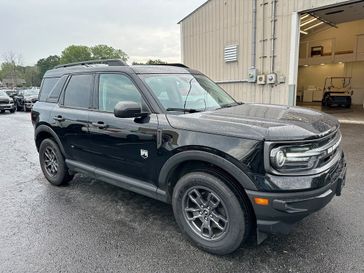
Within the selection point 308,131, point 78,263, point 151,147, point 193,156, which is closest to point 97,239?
point 78,263

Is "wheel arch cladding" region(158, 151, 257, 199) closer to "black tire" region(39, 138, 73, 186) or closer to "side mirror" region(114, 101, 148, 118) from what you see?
"side mirror" region(114, 101, 148, 118)

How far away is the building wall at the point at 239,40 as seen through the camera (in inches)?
374

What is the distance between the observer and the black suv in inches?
88.0

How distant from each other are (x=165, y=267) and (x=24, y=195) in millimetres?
2858

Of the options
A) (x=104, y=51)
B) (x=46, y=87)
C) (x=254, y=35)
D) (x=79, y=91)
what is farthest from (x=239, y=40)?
(x=104, y=51)

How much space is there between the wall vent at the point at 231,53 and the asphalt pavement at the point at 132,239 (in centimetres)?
764

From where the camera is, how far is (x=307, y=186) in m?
2.22

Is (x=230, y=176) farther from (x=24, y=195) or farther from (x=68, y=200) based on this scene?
(x=24, y=195)

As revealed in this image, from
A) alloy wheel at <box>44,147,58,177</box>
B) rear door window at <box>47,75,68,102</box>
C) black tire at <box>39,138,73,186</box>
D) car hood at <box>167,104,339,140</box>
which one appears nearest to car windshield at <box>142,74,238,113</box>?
car hood at <box>167,104,339,140</box>

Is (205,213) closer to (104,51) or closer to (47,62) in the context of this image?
(47,62)

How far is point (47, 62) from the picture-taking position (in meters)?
78.9

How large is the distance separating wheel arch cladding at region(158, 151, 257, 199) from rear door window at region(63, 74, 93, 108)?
5.36ft

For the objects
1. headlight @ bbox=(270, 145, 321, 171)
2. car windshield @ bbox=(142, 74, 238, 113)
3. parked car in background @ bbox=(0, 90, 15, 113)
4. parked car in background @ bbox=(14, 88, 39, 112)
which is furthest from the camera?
parked car in background @ bbox=(14, 88, 39, 112)

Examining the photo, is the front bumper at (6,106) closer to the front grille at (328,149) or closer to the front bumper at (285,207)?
the front bumper at (285,207)
